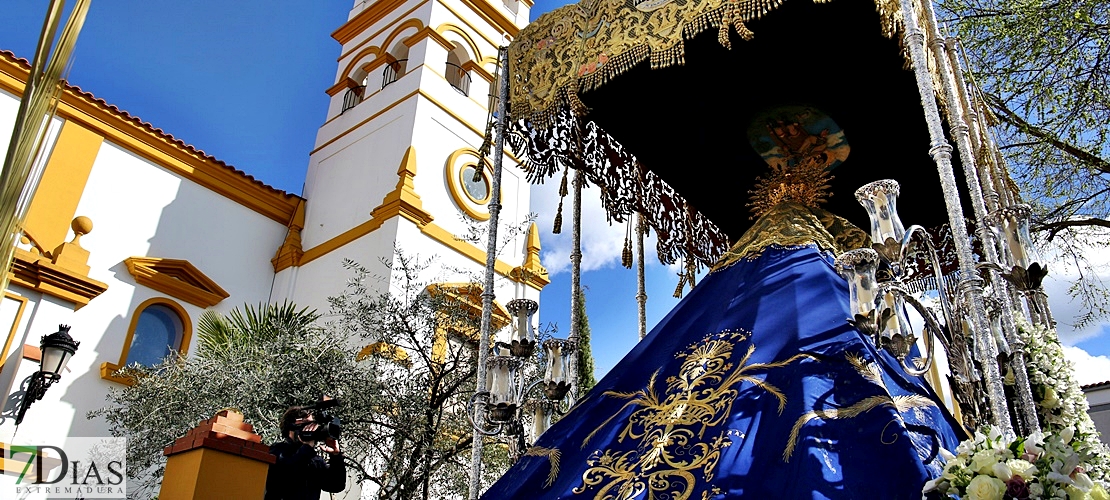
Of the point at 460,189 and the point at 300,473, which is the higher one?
the point at 460,189

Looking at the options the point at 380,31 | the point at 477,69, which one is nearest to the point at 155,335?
the point at 477,69

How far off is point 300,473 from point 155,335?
908 centimetres

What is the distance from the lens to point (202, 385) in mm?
8320

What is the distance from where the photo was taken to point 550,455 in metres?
3.46

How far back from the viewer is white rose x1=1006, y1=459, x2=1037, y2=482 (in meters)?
2.05

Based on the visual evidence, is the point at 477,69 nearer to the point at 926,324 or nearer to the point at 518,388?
the point at 518,388

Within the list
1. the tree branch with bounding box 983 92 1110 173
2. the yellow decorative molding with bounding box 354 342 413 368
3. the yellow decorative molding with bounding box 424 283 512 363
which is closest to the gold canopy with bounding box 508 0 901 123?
the tree branch with bounding box 983 92 1110 173

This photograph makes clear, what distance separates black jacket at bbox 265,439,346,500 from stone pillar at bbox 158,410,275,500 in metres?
0.12

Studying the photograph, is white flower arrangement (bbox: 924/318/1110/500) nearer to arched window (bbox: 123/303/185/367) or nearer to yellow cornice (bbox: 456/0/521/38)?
arched window (bbox: 123/303/185/367)

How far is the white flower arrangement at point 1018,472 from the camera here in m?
2.03

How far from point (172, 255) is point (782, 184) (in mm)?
10171

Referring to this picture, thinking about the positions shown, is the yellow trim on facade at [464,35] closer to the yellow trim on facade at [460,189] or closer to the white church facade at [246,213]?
the white church facade at [246,213]

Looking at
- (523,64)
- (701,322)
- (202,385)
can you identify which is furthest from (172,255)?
(701,322)

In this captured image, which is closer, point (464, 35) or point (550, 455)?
point (550, 455)
